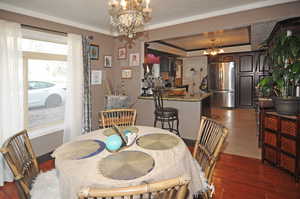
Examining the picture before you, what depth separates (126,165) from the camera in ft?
3.66

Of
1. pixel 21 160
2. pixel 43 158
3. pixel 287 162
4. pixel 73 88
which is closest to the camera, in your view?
pixel 21 160

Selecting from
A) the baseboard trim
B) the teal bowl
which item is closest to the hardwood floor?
the baseboard trim

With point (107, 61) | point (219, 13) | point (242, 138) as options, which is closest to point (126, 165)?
point (219, 13)

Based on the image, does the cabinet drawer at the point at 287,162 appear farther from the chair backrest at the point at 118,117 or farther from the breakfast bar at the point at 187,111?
the chair backrest at the point at 118,117

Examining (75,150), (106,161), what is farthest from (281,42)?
(75,150)

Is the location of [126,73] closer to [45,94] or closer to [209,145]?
[45,94]

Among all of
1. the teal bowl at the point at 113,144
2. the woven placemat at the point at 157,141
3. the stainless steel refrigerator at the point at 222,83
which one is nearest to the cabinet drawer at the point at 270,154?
the woven placemat at the point at 157,141

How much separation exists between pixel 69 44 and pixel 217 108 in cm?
643

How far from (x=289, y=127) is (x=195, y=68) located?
20.8 ft

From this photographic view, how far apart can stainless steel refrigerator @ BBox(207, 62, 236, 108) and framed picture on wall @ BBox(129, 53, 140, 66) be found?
458cm

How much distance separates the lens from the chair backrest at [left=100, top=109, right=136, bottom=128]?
2.33m

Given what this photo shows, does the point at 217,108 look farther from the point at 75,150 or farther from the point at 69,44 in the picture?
the point at 75,150

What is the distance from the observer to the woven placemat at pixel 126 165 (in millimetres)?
1011

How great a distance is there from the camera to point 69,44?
10.3 feet
